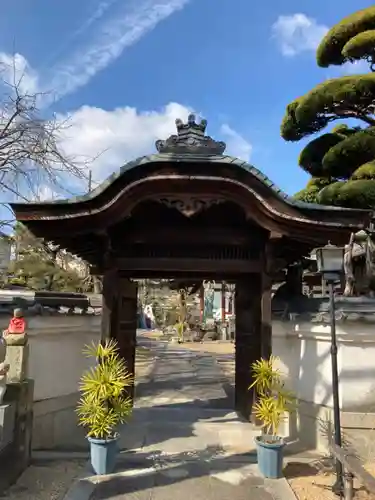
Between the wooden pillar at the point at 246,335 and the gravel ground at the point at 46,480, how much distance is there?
3069 millimetres

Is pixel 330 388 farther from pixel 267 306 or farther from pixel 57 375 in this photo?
pixel 57 375

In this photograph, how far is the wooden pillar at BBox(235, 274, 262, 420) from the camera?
23.5 ft

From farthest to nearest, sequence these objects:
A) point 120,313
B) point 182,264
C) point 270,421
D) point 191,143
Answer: point 120,313
point 182,264
point 191,143
point 270,421

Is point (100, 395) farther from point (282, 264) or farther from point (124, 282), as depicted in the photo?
point (282, 264)

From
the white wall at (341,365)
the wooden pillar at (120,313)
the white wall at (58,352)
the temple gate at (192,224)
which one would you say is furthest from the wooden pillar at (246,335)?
the white wall at (58,352)

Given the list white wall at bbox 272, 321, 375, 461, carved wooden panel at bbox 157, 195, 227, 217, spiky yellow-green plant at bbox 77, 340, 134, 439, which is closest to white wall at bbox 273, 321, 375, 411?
white wall at bbox 272, 321, 375, 461

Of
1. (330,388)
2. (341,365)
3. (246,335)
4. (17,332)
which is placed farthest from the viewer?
(246,335)

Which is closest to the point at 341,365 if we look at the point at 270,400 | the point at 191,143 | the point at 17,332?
the point at 270,400

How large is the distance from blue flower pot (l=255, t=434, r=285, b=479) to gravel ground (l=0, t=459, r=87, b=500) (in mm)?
2175

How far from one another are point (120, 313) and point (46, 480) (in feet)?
9.44

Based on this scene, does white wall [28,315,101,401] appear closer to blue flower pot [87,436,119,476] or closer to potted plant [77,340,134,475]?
potted plant [77,340,134,475]

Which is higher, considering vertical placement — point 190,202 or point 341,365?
point 190,202

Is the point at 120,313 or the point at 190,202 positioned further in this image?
the point at 120,313

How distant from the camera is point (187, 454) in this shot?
18.6 feet
